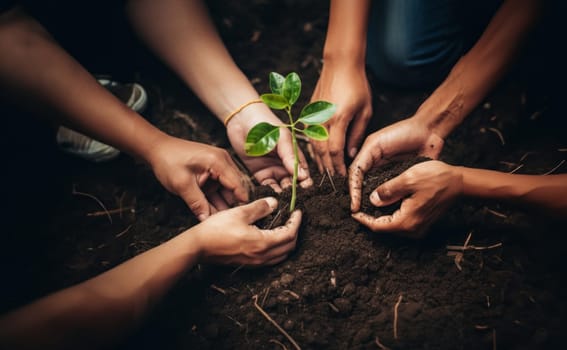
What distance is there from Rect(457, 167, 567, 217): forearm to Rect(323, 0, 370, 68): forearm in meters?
0.56

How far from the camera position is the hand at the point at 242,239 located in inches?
40.3

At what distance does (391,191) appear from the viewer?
1.02m

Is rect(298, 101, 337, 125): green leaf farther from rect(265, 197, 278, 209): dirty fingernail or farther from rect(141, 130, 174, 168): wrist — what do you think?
rect(141, 130, 174, 168): wrist

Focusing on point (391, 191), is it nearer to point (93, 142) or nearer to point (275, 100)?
point (275, 100)

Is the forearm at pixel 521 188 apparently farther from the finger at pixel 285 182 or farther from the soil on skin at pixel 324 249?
the finger at pixel 285 182

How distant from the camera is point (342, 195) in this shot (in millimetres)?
1179

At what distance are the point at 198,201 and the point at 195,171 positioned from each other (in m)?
0.11

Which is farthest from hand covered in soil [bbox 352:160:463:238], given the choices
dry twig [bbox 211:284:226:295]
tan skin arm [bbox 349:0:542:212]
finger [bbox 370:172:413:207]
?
dry twig [bbox 211:284:226:295]

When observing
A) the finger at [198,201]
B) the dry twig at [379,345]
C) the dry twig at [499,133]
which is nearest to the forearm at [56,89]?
the finger at [198,201]

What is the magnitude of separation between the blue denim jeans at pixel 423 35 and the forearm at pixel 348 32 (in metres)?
0.32

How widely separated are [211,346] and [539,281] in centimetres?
104

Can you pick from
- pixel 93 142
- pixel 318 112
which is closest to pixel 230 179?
pixel 318 112

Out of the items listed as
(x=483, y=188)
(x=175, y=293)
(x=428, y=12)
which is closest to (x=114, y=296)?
(x=175, y=293)

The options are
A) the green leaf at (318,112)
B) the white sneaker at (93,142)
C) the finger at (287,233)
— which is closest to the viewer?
the green leaf at (318,112)
